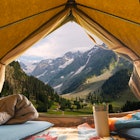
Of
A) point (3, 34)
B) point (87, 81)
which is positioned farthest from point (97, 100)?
point (3, 34)

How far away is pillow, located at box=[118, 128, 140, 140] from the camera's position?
3.28ft

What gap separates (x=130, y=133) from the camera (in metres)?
1.04

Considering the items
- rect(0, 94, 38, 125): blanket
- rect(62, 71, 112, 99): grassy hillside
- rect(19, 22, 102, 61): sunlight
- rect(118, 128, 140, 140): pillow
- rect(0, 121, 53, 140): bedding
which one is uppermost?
rect(19, 22, 102, 61): sunlight

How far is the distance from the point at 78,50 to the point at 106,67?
0.33 metres

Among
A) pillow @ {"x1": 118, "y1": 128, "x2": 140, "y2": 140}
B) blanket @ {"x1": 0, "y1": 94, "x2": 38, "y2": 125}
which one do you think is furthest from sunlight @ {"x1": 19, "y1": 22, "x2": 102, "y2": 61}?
pillow @ {"x1": 118, "y1": 128, "x2": 140, "y2": 140}

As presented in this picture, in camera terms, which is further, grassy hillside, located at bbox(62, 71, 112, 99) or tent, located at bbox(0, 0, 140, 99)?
grassy hillside, located at bbox(62, 71, 112, 99)

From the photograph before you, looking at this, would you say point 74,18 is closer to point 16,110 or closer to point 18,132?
point 16,110

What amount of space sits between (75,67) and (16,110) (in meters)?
1.04

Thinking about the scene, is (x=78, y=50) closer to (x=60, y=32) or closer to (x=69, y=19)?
(x=60, y=32)

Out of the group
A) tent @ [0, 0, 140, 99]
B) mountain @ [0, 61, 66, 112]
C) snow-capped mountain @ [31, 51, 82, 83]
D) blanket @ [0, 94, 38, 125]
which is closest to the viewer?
blanket @ [0, 94, 38, 125]

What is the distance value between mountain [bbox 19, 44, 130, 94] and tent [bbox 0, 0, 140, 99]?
502 mm

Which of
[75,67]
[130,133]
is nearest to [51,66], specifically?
[75,67]

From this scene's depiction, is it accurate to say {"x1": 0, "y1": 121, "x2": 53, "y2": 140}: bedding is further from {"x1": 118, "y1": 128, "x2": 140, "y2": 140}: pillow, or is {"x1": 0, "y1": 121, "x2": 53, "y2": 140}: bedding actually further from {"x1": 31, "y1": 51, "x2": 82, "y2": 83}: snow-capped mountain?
{"x1": 31, "y1": 51, "x2": 82, "y2": 83}: snow-capped mountain

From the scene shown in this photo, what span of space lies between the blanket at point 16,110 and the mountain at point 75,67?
0.81 meters
